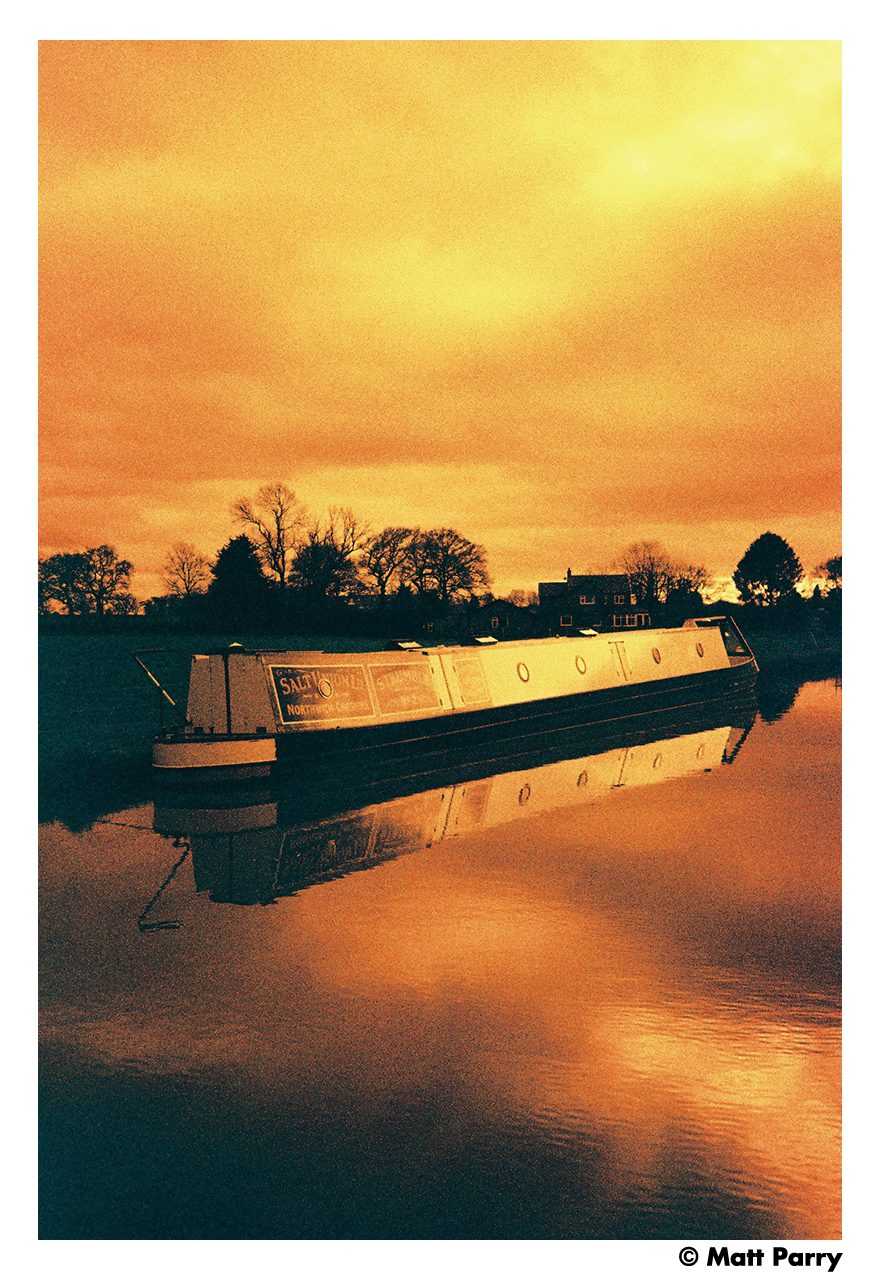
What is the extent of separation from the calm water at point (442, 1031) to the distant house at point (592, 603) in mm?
76272

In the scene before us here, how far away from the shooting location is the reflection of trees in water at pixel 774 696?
37406mm

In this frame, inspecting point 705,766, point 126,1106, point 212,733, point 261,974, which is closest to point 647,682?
point 705,766

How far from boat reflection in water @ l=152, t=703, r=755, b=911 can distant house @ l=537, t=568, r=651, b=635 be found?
64231 millimetres

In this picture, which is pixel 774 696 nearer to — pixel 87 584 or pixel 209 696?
pixel 209 696

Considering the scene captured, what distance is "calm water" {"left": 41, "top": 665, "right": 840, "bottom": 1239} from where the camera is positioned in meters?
6.65

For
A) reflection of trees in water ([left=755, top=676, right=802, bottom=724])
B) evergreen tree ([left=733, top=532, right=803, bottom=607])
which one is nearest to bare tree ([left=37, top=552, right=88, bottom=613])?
reflection of trees in water ([left=755, top=676, right=802, bottom=724])

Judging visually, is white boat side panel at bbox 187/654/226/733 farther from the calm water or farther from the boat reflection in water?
the calm water

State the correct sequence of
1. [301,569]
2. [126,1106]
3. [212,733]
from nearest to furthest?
[126,1106] → [212,733] → [301,569]

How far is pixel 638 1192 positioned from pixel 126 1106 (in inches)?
159

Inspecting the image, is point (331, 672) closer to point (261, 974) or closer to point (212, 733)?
point (212, 733)

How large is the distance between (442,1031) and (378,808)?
10.7 m

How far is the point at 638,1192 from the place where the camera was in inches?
259

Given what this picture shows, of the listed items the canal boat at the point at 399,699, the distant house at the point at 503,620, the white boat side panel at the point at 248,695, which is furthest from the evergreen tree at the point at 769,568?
the white boat side panel at the point at 248,695

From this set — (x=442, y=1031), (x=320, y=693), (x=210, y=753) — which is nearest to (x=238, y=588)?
(x=320, y=693)
